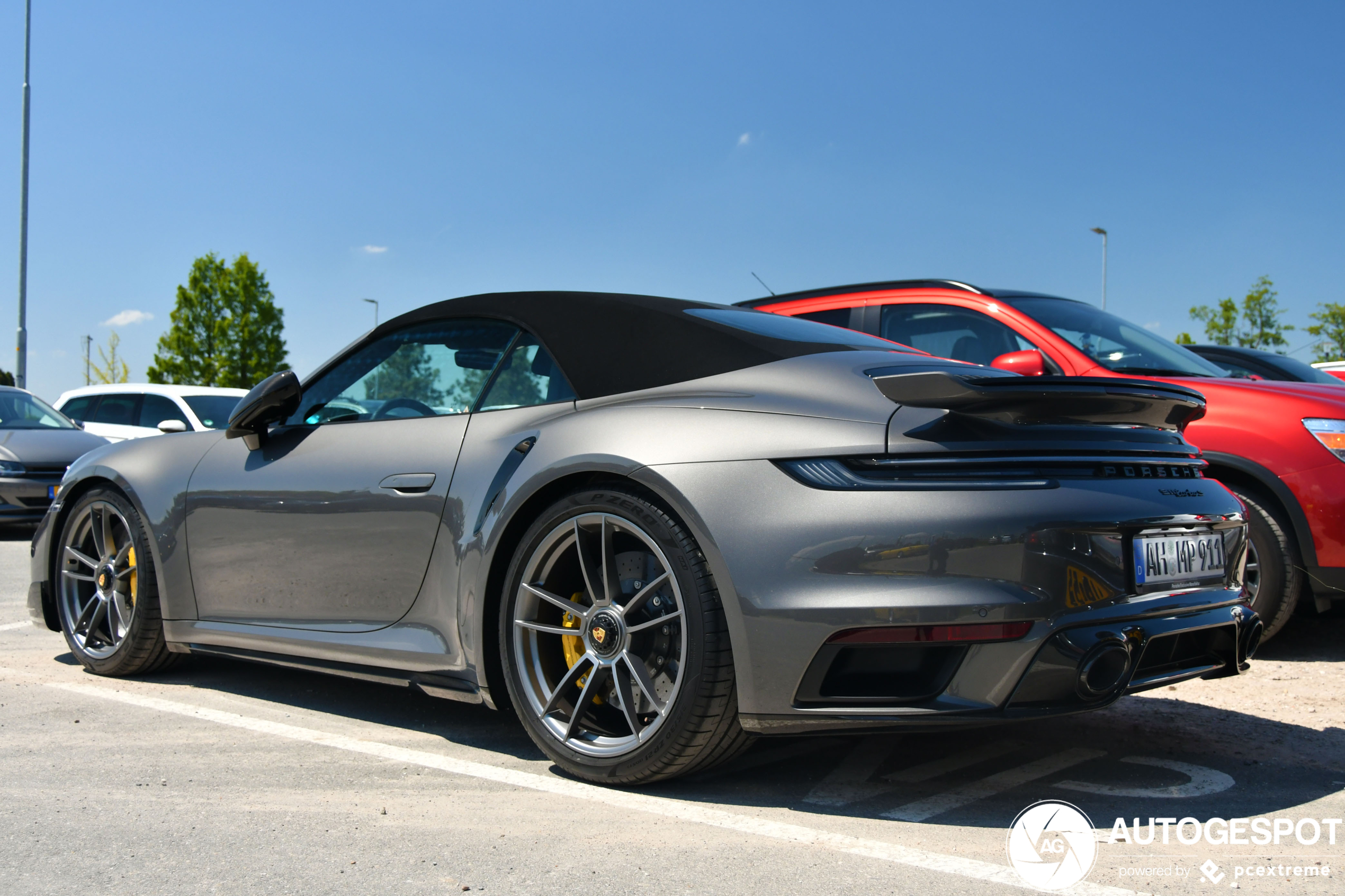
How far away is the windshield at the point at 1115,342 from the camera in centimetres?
543

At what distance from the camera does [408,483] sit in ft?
11.0

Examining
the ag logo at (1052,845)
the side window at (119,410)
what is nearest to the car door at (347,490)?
the ag logo at (1052,845)

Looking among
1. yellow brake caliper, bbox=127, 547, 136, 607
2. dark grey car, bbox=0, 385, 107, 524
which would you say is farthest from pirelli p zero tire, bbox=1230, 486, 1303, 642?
dark grey car, bbox=0, 385, 107, 524

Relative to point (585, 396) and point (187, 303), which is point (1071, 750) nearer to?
point (585, 396)

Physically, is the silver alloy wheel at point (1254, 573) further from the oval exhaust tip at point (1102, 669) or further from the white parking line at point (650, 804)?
the white parking line at point (650, 804)

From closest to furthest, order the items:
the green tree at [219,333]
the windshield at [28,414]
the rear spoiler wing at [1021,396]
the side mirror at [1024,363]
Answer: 1. the rear spoiler wing at [1021,396]
2. the side mirror at [1024,363]
3. the windshield at [28,414]
4. the green tree at [219,333]

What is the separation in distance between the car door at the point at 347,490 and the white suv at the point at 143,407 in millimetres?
9175

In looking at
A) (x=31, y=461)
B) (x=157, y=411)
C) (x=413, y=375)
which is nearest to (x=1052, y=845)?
(x=413, y=375)

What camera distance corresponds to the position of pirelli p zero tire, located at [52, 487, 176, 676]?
4211 millimetres

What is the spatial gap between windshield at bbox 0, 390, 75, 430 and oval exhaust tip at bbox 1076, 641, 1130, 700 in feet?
38.2

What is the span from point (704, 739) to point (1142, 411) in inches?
55.2

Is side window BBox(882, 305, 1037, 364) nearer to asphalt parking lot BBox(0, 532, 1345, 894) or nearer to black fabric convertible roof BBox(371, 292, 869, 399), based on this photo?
asphalt parking lot BBox(0, 532, 1345, 894)

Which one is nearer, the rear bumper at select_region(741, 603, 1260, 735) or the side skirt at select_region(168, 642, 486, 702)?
the rear bumper at select_region(741, 603, 1260, 735)

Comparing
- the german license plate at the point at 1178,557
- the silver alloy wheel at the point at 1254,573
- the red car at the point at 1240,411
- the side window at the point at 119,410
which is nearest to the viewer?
the german license plate at the point at 1178,557
